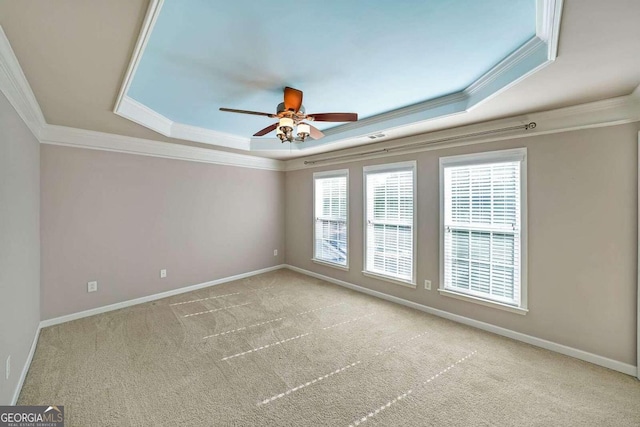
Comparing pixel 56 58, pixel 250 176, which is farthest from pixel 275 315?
pixel 56 58

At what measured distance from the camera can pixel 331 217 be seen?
5023 mm

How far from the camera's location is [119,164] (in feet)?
12.3

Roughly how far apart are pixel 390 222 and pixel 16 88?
4.07 m

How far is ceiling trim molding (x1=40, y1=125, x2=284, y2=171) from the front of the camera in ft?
10.7

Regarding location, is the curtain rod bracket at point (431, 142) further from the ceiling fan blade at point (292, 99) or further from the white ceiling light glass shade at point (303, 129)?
the ceiling fan blade at point (292, 99)

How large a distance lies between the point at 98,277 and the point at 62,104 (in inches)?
86.8

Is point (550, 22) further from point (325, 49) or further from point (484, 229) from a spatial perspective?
point (484, 229)

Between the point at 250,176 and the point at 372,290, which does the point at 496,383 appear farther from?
the point at 250,176

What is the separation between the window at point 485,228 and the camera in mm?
2912

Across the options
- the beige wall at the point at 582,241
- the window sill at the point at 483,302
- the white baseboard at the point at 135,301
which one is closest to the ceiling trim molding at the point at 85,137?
the white baseboard at the point at 135,301

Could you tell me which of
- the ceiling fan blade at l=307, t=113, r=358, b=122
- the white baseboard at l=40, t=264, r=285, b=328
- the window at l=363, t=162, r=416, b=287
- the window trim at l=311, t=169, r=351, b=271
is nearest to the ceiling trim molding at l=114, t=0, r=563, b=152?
the window trim at l=311, t=169, r=351, b=271

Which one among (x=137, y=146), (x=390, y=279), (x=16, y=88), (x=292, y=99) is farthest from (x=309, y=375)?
(x=137, y=146)

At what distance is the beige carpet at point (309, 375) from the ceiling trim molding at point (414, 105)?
2.39m

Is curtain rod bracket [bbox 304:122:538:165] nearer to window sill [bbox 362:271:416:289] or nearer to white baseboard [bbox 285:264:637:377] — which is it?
window sill [bbox 362:271:416:289]
